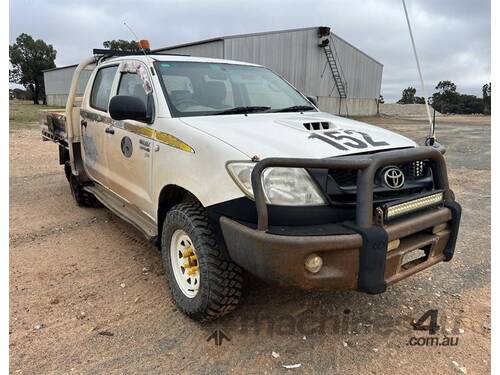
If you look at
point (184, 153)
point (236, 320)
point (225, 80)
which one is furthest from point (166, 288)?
point (225, 80)

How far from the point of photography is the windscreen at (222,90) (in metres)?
3.47

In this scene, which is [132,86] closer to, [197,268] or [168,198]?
[168,198]

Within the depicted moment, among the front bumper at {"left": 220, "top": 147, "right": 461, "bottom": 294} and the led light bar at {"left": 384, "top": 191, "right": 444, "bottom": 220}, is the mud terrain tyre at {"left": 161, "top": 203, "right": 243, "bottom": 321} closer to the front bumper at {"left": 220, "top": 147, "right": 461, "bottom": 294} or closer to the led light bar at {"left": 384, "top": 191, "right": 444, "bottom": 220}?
the front bumper at {"left": 220, "top": 147, "right": 461, "bottom": 294}

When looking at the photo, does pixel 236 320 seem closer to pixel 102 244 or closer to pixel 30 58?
pixel 102 244

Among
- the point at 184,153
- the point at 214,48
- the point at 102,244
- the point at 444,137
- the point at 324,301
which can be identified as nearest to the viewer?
the point at 184,153

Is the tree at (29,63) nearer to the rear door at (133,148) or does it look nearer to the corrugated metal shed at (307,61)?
the corrugated metal shed at (307,61)

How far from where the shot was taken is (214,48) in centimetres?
2102

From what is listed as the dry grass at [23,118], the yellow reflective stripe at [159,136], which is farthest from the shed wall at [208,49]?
the yellow reflective stripe at [159,136]

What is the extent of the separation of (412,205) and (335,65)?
28112 millimetres

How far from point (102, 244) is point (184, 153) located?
2.19m

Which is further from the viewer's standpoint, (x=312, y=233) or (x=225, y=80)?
(x=225, y=80)

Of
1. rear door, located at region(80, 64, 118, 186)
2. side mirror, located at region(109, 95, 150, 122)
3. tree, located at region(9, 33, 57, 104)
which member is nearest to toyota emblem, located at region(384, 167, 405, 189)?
side mirror, located at region(109, 95, 150, 122)

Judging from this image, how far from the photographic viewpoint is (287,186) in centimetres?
246

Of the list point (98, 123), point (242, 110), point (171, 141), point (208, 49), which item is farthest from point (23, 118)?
point (171, 141)
